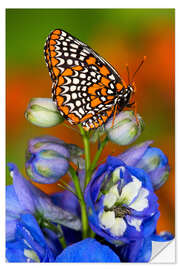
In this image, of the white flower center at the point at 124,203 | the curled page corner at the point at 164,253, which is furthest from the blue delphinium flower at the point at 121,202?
the curled page corner at the point at 164,253

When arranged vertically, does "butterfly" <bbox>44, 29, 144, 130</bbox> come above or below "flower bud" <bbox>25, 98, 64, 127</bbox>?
above

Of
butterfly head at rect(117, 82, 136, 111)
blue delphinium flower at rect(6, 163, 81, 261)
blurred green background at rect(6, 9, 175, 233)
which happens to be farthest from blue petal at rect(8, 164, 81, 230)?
butterfly head at rect(117, 82, 136, 111)

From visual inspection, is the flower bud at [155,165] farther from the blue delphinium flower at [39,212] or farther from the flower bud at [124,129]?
the blue delphinium flower at [39,212]

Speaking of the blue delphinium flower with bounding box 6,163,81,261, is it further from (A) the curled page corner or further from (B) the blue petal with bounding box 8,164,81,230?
(A) the curled page corner

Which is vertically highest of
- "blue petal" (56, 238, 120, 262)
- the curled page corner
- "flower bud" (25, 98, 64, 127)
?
"flower bud" (25, 98, 64, 127)

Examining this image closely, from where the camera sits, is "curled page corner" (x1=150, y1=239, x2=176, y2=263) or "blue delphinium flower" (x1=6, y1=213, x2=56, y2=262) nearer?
"blue delphinium flower" (x1=6, y1=213, x2=56, y2=262)

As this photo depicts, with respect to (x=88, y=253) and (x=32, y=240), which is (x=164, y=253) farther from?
(x=32, y=240)
